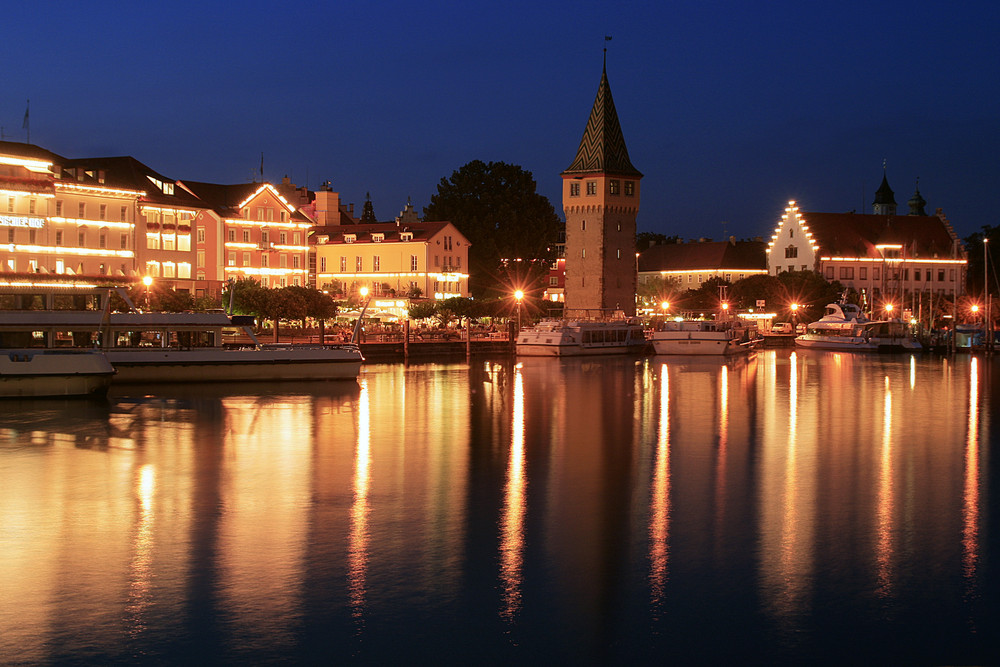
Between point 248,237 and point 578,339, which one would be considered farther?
point 248,237

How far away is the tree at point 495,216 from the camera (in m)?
87.9

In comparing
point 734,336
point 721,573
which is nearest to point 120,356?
point 721,573

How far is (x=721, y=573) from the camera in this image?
13516 millimetres

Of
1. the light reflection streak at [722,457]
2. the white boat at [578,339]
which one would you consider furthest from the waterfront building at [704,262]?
the light reflection streak at [722,457]

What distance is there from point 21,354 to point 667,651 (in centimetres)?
2729

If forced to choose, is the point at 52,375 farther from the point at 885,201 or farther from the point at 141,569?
the point at 885,201

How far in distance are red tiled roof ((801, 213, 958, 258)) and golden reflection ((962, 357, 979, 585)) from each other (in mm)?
71689

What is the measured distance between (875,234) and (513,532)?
9526 centimetres

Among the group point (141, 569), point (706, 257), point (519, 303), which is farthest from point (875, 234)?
point (141, 569)

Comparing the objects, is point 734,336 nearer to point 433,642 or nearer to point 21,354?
point 21,354

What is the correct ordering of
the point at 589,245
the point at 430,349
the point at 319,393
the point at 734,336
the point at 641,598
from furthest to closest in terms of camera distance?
the point at 589,245 → the point at 734,336 → the point at 430,349 → the point at 319,393 → the point at 641,598

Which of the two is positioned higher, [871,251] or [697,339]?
[871,251]

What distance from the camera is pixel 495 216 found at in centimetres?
8844

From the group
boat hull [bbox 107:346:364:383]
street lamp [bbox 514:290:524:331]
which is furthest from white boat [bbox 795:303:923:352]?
boat hull [bbox 107:346:364:383]
